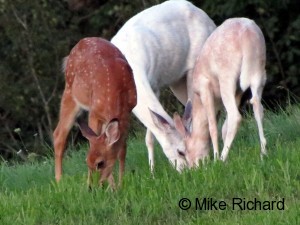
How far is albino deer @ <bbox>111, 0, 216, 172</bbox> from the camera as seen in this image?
12.3 metres

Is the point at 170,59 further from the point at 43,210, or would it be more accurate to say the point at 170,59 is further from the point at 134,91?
the point at 43,210

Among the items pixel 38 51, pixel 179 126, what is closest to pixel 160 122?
pixel 179 126

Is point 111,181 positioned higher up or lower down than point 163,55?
higher up

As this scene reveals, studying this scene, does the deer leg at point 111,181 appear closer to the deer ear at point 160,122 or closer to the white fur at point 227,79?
the white fur at point 227,79

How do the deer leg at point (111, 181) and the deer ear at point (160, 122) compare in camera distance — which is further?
the deer ear at point (160, 122)

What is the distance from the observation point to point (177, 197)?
31.4 feet

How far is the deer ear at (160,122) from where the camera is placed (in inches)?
481

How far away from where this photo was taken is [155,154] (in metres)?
13.0

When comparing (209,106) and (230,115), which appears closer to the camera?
(230,115)

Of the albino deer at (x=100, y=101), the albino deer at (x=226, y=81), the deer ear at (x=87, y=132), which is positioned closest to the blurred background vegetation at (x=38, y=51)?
the albino deer at (x=226, y=81)

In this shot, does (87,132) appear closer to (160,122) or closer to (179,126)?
(160,122)

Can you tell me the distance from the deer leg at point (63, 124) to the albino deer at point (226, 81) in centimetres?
104

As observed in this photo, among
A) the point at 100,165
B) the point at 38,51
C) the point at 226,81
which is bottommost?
the point at 38,51

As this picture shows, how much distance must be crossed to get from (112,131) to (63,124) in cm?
178
